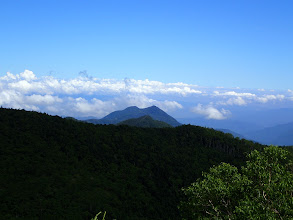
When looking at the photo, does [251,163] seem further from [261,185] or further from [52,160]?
[52,160]

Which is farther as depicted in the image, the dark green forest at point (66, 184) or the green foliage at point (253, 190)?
the dark green forest at point (66, 184)

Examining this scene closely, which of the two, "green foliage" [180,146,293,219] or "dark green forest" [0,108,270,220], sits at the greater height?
"green foliage" [180,146,293,219]

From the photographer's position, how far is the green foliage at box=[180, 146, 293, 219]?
2375 centimetres

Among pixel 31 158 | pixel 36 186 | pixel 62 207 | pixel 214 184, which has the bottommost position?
pixel 62 207

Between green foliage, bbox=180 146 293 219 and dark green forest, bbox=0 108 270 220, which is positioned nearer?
green foliage, bbox=180 146 293 219

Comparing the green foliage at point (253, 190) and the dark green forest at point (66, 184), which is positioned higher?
the green foliage at point (253, 190)

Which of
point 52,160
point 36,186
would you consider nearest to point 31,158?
point 52,160

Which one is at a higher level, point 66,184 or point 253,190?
point 253,190

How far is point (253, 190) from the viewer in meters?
27.8

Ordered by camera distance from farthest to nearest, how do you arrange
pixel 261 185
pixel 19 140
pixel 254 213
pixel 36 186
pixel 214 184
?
pixel 19 140 < pixel 36 186 < pixel 214 184 < pixel 261 185 < pixel 254 213

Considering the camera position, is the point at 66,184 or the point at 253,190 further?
the point at 66,184

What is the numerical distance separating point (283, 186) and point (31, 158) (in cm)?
16279

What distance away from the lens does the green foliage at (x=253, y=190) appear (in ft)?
77.9

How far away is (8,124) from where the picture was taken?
610 feet
